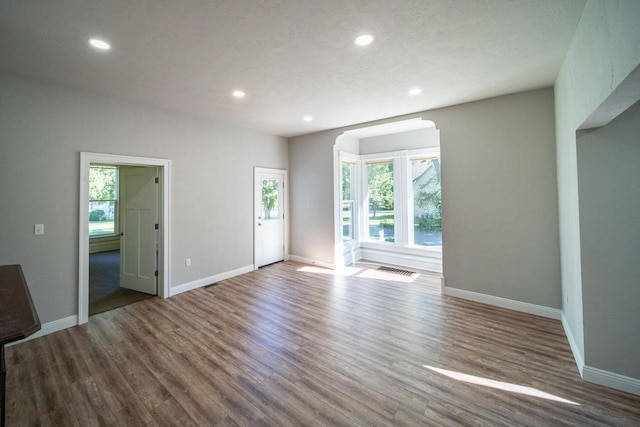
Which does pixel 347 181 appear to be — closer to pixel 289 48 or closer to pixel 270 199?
pixel 270 199

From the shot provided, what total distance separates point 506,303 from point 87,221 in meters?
5.51

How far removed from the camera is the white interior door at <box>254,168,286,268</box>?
555 cm

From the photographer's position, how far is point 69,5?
184 cm

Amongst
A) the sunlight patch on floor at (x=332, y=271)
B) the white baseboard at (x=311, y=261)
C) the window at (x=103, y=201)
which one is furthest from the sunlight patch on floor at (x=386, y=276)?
the window at (x=103, y=201)

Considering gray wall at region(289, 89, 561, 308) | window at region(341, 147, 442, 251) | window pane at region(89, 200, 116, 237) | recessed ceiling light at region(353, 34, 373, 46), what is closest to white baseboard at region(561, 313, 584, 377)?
gray wall at region(289, 89, 561, 308)

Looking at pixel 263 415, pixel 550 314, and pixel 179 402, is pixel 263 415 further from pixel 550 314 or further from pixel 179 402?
pixel 550 314

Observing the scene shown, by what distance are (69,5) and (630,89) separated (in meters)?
3.54

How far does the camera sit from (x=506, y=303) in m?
3.60

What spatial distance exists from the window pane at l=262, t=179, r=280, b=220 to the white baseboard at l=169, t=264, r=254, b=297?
3.78 feet

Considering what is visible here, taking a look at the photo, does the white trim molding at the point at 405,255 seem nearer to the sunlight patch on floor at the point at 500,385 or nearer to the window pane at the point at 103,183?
the sunlight patch on floor at the point at 500,385

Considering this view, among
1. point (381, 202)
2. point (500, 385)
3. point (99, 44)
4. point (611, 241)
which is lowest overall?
point (500, 385)

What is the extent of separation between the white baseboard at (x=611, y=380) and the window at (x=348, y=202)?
4160 mm

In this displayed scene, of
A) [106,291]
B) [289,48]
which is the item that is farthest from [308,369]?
[106,291]

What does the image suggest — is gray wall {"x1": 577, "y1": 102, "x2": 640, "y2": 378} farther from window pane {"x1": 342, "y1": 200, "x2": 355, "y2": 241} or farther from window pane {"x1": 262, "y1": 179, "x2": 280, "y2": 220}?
window pane {"x1": 262, "y1": 179, "x2": 280, "y2": 220}
